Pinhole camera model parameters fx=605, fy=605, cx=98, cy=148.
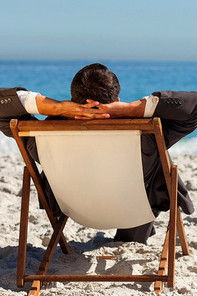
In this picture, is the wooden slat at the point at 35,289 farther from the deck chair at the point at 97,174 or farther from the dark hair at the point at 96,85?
the dark hair at the point at 96,85

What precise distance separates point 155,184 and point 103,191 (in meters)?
0.27

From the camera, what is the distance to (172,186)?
2658 mm

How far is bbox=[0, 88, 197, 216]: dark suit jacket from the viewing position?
2561 mm

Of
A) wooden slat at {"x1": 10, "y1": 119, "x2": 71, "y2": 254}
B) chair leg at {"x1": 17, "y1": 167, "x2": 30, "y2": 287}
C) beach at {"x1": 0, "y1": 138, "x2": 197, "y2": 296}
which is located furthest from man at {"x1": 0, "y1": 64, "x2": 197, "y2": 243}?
beach at {"x1": 0, "y1": 138, "x2": 197, "y2": 296}

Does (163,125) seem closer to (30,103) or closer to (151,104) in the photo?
(151,104)

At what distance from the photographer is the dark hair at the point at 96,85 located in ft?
8.41

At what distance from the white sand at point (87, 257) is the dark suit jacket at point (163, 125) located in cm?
35

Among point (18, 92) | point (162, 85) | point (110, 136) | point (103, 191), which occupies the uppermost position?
point (18, 92)

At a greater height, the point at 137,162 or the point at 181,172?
the point at 137,162

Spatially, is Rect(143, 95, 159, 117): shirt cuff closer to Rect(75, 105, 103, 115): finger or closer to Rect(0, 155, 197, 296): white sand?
Rect(75, 105, 103, 115): finger

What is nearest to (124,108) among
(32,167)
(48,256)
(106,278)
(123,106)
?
(123,106)

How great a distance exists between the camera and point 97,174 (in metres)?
2.73

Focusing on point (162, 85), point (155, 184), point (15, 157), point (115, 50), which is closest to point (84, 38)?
point (115, 50)

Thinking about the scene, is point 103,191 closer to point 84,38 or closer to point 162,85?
point 162,85
